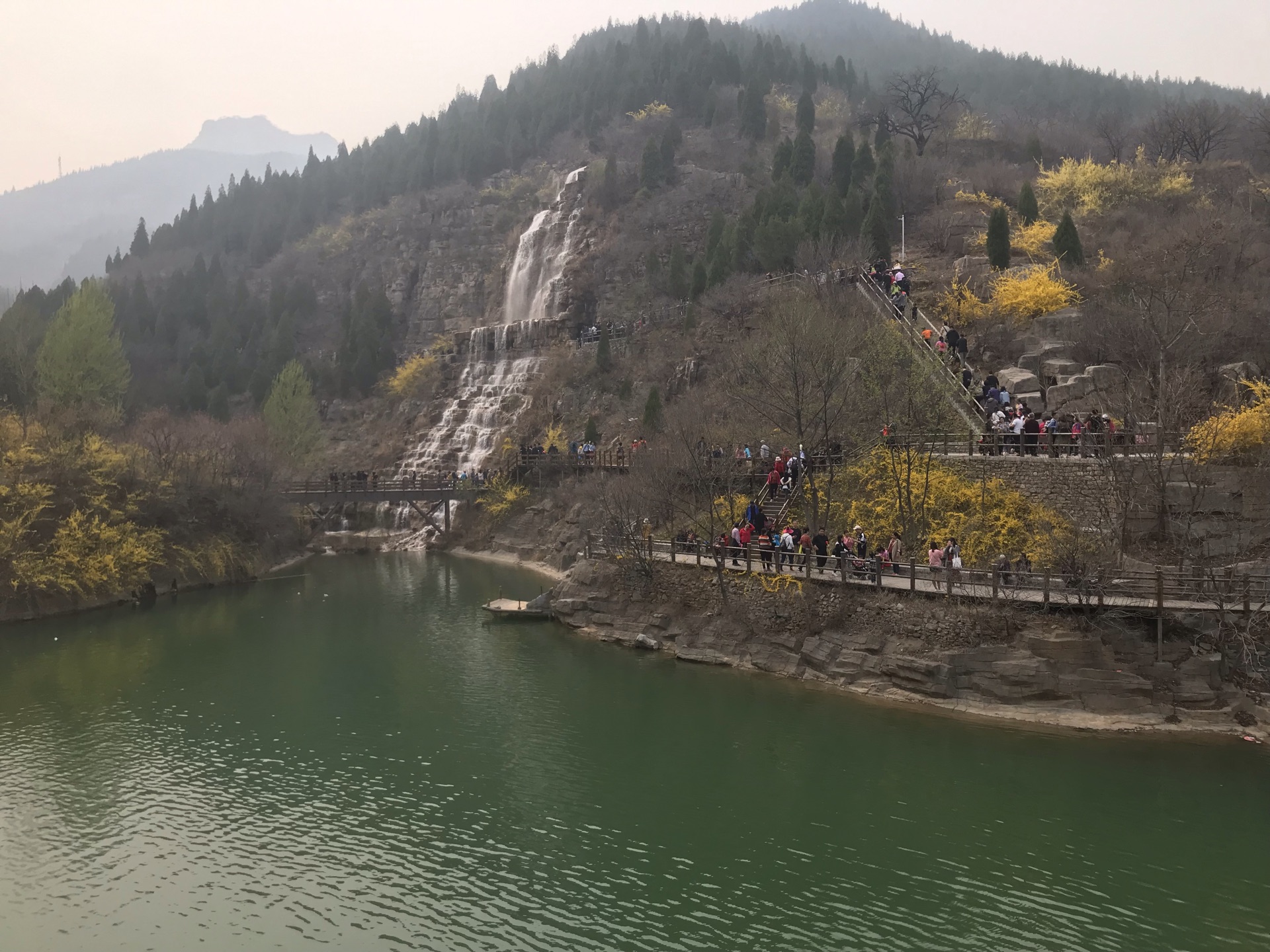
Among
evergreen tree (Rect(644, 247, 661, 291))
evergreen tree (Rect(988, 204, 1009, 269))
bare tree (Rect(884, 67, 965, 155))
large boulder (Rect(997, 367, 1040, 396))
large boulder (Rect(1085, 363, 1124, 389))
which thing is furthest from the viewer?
bare tree (Rect(884, 67, 965, 155))

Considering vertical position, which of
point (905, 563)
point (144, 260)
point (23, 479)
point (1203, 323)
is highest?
point (144, 260)

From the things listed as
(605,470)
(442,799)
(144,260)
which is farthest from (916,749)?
(144,260)

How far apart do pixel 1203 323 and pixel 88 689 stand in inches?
1663

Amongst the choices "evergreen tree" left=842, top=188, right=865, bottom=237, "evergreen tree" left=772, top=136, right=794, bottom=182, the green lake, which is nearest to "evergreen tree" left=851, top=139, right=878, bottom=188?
"evergreen tree" left=842, top=188, right=865, bottom=237

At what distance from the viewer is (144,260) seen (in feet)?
398

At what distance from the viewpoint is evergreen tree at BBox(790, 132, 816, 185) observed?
74.3 metres

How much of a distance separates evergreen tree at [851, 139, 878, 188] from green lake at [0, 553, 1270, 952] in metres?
51.0

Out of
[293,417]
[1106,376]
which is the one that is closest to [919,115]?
[1106,376]

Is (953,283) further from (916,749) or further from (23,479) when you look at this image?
(23,479)

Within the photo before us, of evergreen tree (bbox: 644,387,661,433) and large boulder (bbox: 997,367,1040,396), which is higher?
large boulder (bbox: 997,367,1040,396)

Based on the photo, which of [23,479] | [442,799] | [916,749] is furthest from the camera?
[23,479]

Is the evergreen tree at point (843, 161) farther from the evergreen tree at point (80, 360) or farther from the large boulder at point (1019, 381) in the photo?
the evergreen tree at point (80, 360)

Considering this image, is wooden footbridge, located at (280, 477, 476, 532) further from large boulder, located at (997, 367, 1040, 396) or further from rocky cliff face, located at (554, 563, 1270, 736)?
large boulder, located at (997, 367, 1040, 396)

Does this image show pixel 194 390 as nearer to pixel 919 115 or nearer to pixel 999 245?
pixel 919 115
